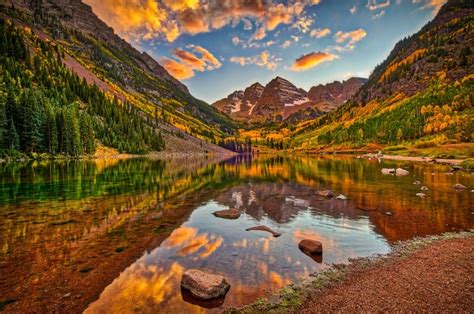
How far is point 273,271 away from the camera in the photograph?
47.8 feet

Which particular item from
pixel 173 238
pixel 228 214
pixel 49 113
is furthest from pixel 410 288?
pixel 49 113

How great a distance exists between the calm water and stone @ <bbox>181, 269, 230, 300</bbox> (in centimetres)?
41

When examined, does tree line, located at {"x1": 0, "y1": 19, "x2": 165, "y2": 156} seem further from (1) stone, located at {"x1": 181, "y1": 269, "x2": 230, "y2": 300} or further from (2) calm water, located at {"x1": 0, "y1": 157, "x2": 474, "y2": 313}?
(1) stone, located at {"x1": 181, "y1": 269, "x2": 230, "y2": 300}

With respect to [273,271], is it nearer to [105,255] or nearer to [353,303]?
[353,303]

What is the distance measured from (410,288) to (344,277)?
302 cm

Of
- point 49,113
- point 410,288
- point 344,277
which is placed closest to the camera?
point 410,288

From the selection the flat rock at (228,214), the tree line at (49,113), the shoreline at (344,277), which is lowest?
the shoreline at (344,277)

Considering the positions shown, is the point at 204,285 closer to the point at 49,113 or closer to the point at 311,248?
the point at 311,248

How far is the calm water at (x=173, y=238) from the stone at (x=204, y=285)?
16.1 inches

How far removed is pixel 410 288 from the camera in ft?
37.3

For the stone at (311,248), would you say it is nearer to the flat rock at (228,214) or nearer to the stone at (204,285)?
the stone at (204,285)

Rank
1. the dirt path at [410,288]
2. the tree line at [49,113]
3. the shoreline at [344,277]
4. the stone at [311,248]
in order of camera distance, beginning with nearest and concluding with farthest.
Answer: the dirt path at [410,288], the shoreline at [344,277], the stone at [311,248], the tree line at [49,113]

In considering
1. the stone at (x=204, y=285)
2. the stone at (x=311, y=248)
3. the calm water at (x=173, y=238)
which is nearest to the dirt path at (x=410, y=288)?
the calm water at (x=173, y=238)

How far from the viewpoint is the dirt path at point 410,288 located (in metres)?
9.90
